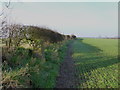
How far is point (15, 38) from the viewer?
1183cm

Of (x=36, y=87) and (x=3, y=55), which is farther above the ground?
(x=3, y=55)

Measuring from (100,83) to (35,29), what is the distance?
9160 mm

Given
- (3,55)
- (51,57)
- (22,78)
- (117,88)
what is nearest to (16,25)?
(51,57)

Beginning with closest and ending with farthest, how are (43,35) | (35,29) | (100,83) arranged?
(100,83)
(35,29)
(43,35)

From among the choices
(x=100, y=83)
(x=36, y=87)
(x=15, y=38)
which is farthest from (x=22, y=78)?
(x=15, y=38)

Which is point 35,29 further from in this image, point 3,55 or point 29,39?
point 3,55

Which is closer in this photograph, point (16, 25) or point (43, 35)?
point (16, 25)

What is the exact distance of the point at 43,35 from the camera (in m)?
18.0

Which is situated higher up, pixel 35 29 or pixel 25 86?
pixel 35 29

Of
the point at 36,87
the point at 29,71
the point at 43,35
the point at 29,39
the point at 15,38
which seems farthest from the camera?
the point at 43,35

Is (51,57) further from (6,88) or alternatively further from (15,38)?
(6,88)

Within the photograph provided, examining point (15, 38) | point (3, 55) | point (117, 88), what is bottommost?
point (117, 88)

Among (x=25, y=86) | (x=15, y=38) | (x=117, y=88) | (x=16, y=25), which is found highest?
(x=16, y=25)

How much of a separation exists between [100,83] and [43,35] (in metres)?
10.4
